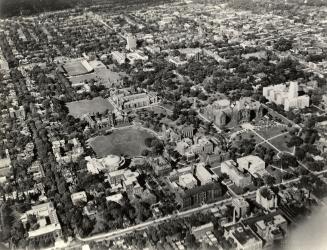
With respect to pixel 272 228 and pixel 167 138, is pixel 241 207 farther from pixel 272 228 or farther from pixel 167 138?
pixel 167 138

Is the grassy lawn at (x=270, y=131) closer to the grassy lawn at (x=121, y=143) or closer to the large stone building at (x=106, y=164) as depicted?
the grassy lawn at (x=121, y=143)

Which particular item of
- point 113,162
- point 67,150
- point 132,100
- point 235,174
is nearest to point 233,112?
point 132,100

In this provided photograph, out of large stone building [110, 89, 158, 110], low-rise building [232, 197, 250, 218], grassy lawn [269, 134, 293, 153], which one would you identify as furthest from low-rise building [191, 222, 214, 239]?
large stone building [110, 89, 158, 110]

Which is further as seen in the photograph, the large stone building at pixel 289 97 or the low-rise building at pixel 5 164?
the large stone building at pixel 289 97

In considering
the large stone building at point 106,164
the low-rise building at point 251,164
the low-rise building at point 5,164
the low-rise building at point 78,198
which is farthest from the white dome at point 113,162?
the low-rise building at point 251,164

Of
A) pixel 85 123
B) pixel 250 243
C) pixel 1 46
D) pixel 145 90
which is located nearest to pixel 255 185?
pixel 250 243

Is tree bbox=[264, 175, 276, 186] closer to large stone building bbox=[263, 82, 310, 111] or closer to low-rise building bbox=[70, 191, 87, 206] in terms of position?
low-rise building bbox=[70, 191, 87, 206]

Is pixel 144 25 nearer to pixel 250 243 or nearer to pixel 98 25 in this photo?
pixel 98 25
